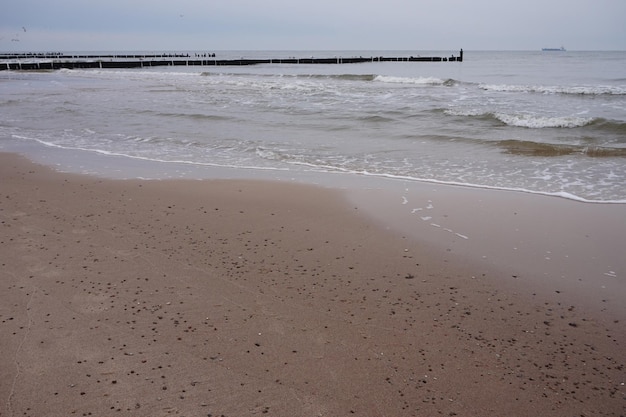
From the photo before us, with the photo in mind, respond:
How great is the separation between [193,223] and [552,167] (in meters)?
6.65

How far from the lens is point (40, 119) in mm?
15578

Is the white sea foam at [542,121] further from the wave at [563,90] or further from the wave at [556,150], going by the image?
the wave at [563,90]

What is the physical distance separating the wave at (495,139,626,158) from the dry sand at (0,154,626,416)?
21.5ft

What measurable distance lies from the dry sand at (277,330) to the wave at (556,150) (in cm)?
657

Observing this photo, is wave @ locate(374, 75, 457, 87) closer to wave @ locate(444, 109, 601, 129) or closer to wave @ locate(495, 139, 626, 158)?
wave @ locate(444, 109, 601, 129)

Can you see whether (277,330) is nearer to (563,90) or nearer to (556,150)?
(556,150)

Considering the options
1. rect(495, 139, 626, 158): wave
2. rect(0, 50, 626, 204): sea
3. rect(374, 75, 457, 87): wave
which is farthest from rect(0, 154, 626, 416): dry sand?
rect(374, 75, 457, 87): wave

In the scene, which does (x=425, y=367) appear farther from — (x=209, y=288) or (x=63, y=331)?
(x=63, y=331)

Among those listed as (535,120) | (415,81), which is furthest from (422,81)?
(535,120)

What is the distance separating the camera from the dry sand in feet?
9.18

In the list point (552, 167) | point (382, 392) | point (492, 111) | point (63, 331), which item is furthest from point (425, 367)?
point (492, 111)

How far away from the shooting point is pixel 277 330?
3.49m

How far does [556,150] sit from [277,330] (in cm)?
929

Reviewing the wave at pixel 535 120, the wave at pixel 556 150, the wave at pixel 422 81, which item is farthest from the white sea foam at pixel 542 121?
the wave at pixel 422 81
